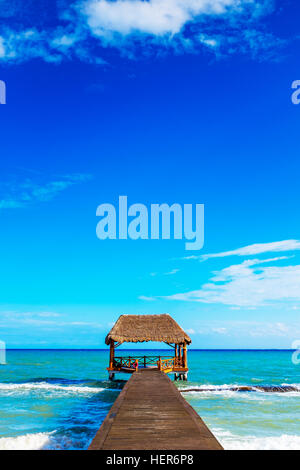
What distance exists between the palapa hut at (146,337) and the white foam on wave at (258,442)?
11.7m

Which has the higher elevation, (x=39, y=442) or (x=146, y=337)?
(x=146, y=337)

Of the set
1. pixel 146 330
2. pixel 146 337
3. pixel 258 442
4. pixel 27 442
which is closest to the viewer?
pixel 27 442

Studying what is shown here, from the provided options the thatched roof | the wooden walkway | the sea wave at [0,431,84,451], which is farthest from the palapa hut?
the wooden walkway

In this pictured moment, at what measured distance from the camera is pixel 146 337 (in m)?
23.8

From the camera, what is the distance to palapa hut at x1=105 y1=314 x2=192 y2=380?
23625 millimetres

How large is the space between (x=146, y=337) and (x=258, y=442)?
13252mm

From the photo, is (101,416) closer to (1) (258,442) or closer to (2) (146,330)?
(1) (258,442)

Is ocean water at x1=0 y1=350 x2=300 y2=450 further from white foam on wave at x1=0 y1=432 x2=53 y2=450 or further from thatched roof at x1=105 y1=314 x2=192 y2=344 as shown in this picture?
thatched roof at x1=105 y1=314 x2=192 y2=344

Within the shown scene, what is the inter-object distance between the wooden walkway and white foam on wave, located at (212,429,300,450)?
242 cm

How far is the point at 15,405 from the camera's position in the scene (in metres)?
18.2

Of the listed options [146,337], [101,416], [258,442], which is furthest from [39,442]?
[146,337]

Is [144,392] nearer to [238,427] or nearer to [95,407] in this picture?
[238,427]

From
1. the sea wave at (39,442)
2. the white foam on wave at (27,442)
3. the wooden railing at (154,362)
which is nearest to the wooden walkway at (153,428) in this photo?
the sea wave at (39,442)
